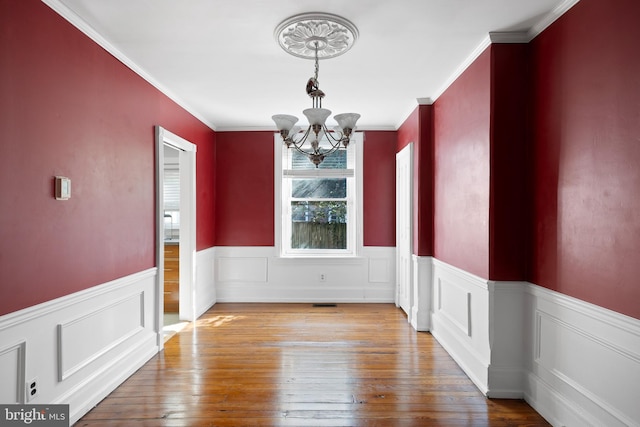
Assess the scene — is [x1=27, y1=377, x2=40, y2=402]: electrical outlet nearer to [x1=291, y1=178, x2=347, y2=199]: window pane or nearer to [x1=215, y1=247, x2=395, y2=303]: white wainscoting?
[x1=215, y1=247, x2=395, y2=303]: white wainscoting

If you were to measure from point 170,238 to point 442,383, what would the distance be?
15.4ft

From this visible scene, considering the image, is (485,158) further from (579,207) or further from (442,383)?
(442,383)

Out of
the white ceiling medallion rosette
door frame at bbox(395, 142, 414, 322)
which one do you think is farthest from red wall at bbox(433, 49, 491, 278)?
the white ceiling medallion rosette

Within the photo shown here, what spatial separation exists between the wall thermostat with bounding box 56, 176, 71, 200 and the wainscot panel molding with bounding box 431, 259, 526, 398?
9.67 feet

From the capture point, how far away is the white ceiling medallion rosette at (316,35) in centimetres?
243

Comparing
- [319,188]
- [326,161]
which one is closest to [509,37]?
[326,161]

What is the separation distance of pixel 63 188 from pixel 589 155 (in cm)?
314

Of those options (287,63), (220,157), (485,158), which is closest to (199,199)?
(220,157)

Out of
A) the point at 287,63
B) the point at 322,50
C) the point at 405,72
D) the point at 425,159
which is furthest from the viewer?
the point at 425,159

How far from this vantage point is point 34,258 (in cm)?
208

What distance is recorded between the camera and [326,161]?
5.68 metres

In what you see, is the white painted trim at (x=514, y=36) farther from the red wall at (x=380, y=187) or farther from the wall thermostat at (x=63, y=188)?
the wall thermostat at (x=63, y=188)

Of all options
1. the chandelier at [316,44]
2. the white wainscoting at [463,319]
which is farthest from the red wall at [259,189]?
the chandelier at [316,44]

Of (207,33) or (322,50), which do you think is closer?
(207,33)
